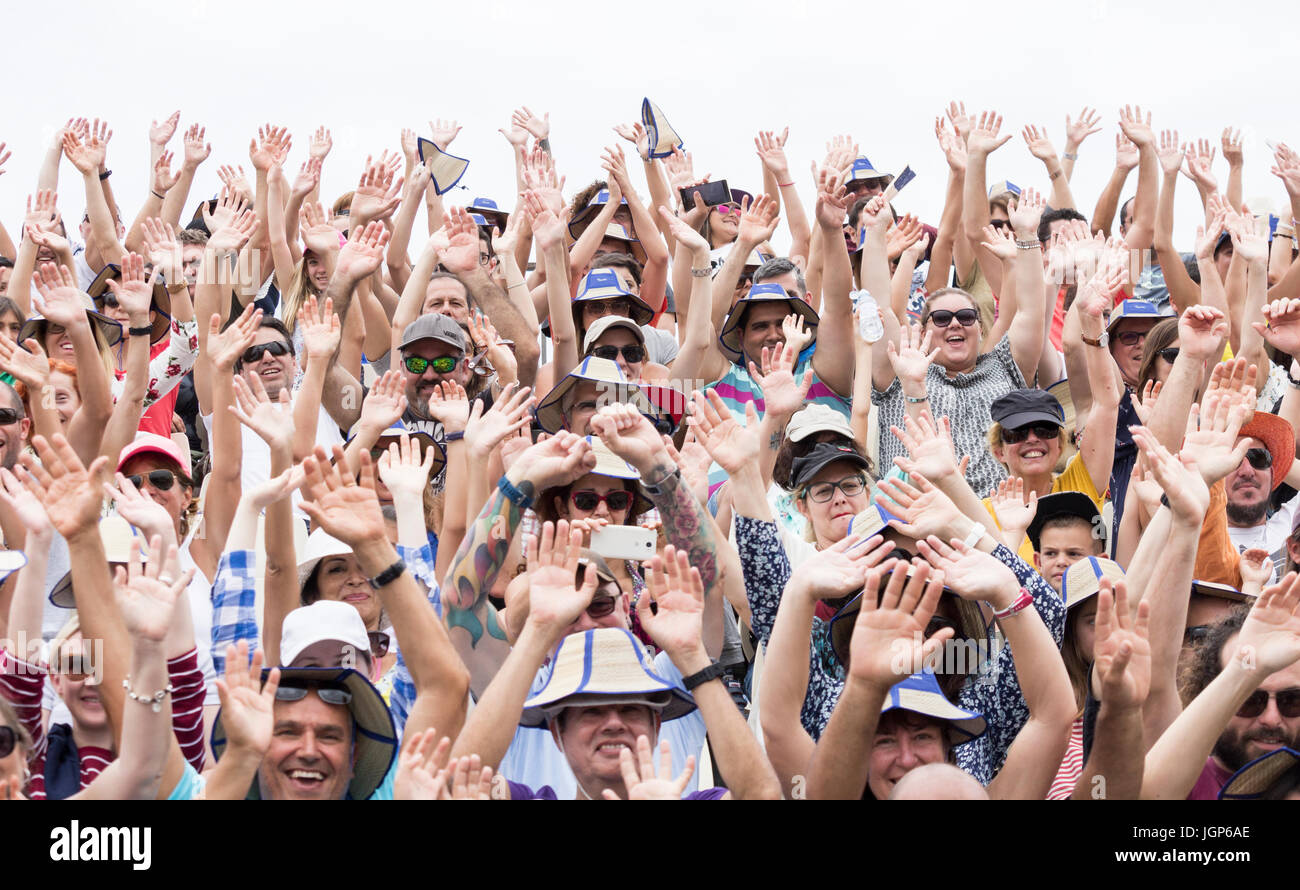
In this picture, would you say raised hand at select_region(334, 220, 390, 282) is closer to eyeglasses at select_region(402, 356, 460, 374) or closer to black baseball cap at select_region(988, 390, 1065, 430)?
eyeglasses at select_region(402, 356, 460, 374)

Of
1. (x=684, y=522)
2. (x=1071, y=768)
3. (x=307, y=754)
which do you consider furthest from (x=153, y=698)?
(x=1071, y=768)

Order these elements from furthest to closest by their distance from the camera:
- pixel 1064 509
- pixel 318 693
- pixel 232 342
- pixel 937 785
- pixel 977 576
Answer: pixel 232 342 < pixel 1064 509 < pixel 318 693 < pixel 977 576 < pixel 937 785

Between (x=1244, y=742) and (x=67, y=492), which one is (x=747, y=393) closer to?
(x=1244, y=742)

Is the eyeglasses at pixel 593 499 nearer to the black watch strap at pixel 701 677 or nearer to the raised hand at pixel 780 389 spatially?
the raised hand at pixel 780 389

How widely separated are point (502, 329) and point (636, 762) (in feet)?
11.4

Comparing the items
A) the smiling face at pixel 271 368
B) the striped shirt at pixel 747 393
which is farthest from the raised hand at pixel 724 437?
the smiling face at pixel 271 368

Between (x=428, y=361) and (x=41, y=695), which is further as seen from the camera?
(x=428, y=361)

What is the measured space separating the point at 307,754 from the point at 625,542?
1645mm

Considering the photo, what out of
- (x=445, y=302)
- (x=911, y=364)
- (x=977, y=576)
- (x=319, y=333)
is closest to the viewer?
(x=977, y=576)

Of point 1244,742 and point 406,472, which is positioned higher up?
point 406,472

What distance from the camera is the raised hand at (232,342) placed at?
6406 mm

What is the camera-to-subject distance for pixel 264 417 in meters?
5.94

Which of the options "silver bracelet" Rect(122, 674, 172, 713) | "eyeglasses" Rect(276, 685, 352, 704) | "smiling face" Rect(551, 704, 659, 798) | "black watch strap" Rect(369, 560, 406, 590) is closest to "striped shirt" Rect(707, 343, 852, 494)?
"smiling face" Rect(551, 704, 659, 798)
